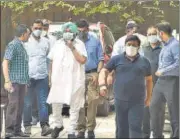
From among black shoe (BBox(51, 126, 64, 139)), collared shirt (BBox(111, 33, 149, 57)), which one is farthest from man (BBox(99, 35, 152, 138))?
black shoe (BBox(51, 126, 64, 139))

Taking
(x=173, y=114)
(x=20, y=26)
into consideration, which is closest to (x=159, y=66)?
(x=173, y=114)

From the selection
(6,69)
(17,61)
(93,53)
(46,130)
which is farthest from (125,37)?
(46,130)

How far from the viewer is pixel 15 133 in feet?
19.7

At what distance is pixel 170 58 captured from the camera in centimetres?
552

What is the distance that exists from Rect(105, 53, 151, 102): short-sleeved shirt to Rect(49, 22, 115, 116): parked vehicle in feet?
3.43

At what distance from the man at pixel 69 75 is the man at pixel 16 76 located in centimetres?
34

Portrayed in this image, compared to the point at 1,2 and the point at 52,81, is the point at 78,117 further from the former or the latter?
the point at 1,2

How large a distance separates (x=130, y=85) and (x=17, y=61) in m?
1.57

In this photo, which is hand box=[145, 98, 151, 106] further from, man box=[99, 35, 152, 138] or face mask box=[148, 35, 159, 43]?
face mask box=[148, 35, 159, 43]

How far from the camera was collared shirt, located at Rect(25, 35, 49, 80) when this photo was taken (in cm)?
621

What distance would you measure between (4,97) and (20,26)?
859 millimetres

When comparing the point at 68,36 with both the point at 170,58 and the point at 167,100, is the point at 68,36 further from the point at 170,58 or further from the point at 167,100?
the point at 167,100

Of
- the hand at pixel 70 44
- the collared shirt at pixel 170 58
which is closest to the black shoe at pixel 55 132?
the hand at pixel 70 44

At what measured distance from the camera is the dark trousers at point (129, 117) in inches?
198
